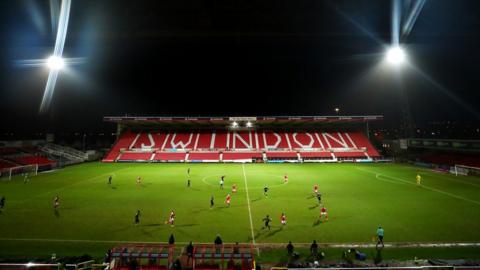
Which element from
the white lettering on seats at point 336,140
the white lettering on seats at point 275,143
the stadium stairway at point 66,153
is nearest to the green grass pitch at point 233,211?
the stadium stairway at point 66,153

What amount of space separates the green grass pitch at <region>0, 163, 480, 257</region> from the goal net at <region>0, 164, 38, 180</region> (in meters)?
5.44

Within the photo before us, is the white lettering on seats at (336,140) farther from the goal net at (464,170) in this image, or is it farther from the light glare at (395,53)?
the light glare at (395,53)

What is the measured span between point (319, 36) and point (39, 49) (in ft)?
30.0

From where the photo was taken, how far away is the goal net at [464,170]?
37569 millimetres

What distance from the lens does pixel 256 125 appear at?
68.6 m

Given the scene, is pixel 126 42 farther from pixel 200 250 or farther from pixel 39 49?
pixel 200 250

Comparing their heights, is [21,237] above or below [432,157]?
below

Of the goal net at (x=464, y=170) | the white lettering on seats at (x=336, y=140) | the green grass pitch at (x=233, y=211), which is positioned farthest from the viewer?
the white lettering on seats at (x=336, y=140)

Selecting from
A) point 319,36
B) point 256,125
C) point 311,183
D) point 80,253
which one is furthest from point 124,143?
point 319,36

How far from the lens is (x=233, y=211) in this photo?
20297 mm

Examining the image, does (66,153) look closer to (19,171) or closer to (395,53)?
(19,171)

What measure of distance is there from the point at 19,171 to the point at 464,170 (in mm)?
67764

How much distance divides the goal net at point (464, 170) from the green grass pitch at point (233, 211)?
791 cm

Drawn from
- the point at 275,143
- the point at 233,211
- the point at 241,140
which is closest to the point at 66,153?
the point at 241,140
